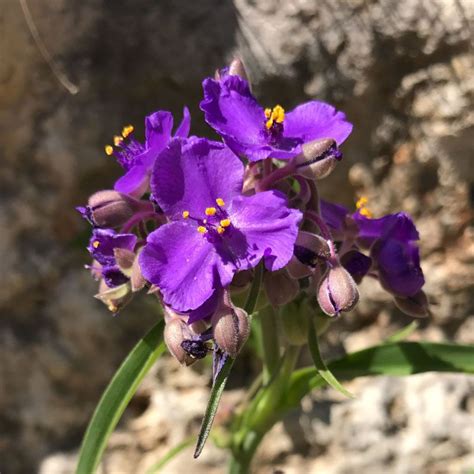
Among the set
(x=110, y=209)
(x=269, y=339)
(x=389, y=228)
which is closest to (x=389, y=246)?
(x=389, y=228)

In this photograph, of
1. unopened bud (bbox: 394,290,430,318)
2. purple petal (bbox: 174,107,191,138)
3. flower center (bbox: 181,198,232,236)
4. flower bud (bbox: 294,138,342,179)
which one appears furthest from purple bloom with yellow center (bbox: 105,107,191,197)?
unopened bud (bbox: 394,290,430,318)

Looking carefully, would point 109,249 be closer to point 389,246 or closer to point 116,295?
point 116,295

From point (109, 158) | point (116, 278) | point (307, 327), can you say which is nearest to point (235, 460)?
point (307, 327)

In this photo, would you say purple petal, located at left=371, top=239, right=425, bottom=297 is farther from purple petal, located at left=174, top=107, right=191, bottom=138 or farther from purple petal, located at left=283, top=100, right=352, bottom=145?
purple petal, located at left=174, top=107, right=191, bottom=138

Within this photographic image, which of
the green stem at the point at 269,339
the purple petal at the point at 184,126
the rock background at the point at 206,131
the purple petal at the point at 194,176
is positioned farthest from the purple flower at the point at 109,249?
the rock background at the point at 206,131

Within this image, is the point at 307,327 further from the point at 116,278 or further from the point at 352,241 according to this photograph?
the point at 116,278

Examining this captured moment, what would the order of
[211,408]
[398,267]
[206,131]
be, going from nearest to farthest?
1. [211,408]
2. [398,267]
3. [206,131]
